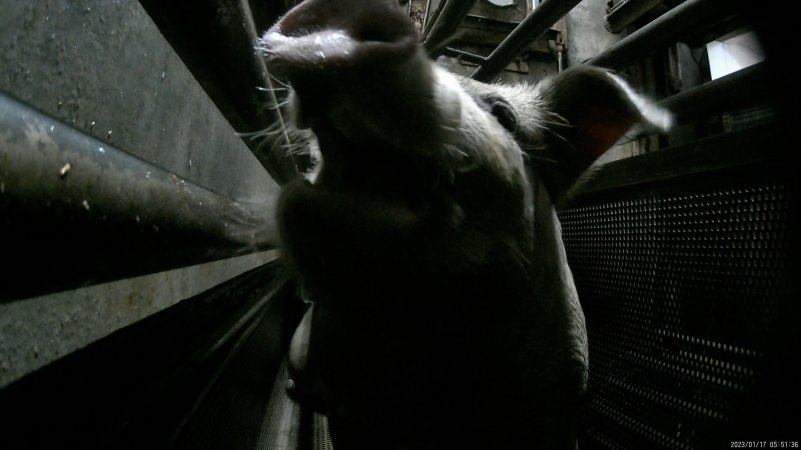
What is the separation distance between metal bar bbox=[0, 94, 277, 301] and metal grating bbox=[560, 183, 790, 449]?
114cm

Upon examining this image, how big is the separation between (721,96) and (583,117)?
1.25ft

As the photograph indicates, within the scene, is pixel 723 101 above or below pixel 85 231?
above

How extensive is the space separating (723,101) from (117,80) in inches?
59.3

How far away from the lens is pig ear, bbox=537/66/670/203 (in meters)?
0.93

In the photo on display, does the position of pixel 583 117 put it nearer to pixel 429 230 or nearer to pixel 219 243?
pixel 429 230

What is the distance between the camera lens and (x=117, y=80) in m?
1.06

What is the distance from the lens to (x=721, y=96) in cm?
104

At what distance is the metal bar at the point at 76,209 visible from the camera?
254 mm

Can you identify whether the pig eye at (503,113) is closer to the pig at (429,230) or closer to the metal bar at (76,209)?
the pig at (429,230)

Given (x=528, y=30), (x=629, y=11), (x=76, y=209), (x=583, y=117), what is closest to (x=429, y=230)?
(x=76, y=209)

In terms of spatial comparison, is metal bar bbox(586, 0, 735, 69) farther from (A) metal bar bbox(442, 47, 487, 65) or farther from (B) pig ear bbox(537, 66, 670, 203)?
(A) metal bar bbox(442, 47, 487, 65)

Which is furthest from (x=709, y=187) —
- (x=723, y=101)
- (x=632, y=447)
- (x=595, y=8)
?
(x=595, y=8)

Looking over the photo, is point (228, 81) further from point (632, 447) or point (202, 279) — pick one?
point (632, 447)

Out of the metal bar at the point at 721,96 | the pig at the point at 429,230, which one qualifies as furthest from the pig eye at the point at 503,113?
the metal bar at the point at 721,96
